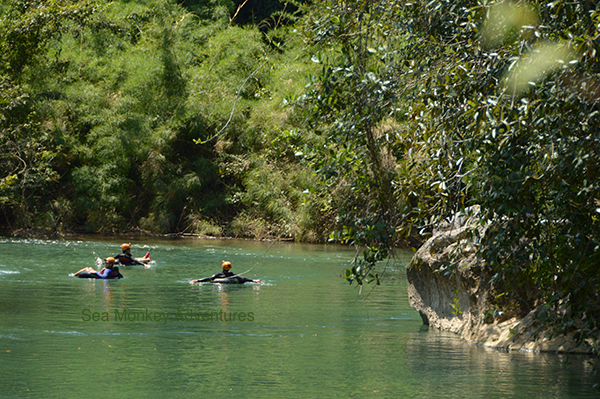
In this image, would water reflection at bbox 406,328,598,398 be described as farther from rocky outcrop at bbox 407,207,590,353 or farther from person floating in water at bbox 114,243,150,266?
person floating in water at bbox 114,243,150,266

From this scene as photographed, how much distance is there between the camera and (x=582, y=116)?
571 centimetres

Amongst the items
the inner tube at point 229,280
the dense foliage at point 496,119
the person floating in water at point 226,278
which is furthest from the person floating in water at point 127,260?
the dense foliage at point 496,119

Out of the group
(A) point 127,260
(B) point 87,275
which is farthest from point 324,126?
(B) point 87,275

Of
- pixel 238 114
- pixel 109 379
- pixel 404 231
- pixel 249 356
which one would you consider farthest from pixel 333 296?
pixel 238 114

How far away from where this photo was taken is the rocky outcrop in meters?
11.7

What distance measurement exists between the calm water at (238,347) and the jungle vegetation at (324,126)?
129 cm

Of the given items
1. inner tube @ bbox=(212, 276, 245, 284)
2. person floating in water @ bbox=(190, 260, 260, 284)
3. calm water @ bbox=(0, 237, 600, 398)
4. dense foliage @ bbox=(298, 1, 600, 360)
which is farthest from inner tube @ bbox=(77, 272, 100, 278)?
dense foliage @ bbox=(298, 1, 600, 360)

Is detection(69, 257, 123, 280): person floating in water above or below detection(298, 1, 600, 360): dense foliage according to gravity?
below

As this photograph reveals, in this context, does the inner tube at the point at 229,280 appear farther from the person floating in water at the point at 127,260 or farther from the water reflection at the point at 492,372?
the water reflection at the point at 492,372

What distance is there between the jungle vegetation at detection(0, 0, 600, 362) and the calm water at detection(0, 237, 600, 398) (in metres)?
1.29

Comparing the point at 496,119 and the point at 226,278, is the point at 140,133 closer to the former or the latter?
the point at 226,278

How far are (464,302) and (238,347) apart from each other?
3743mm

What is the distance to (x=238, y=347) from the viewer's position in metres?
11.8

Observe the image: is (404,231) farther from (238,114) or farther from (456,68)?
(238,114)
